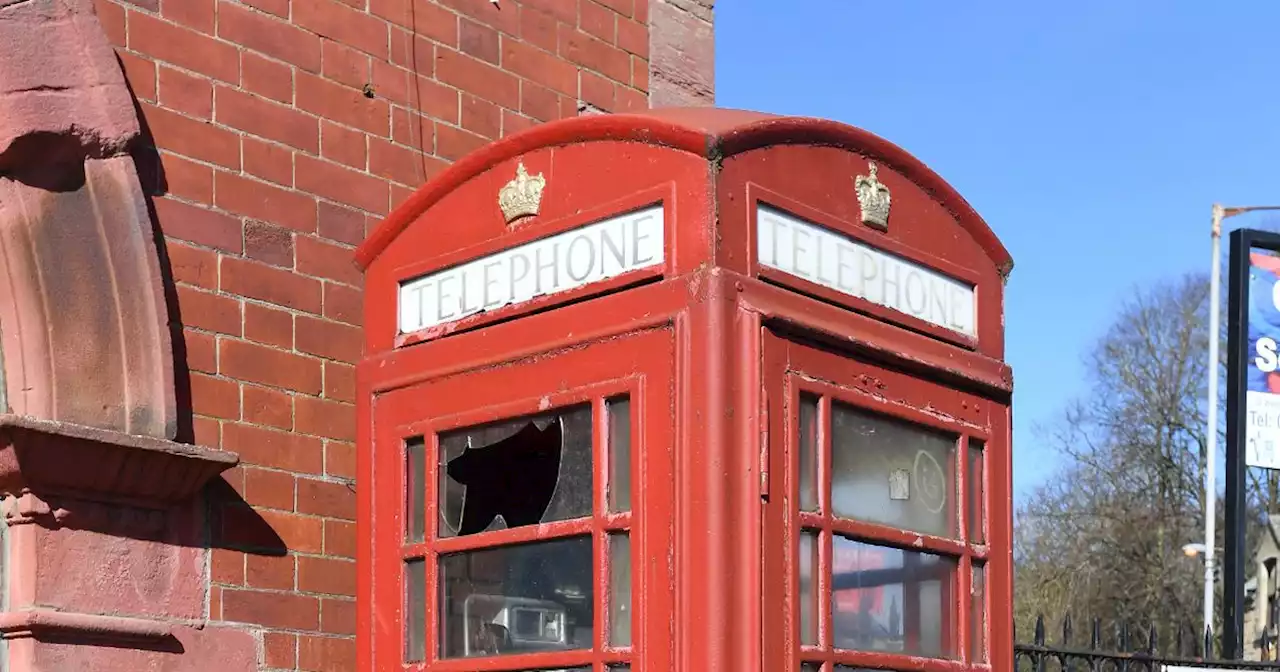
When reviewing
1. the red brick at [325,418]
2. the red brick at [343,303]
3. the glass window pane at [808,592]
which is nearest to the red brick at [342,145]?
the red brick at [343,303]

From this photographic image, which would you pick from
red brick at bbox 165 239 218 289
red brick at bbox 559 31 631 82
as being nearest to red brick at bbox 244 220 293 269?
red brick at bbox 165 239 218 289

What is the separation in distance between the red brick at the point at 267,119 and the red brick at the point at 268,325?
48 centimetres

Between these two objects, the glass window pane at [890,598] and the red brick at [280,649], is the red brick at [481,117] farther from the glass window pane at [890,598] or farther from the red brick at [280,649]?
the glass window pane at [890,598]

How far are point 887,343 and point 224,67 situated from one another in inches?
75.9

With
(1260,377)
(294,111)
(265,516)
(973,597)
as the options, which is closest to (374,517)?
(265,516)

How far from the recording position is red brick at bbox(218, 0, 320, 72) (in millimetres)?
4492

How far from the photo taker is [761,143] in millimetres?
3711

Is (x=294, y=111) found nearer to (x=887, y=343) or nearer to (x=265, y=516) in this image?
(x=265, y=516)

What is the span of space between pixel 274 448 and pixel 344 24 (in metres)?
1.28

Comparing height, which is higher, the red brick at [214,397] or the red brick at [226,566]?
the red brick at [214,397]

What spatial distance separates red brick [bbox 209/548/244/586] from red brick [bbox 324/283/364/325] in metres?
0.74

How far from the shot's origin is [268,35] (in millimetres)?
4594

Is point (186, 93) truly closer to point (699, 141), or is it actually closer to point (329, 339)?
point (329, 339)

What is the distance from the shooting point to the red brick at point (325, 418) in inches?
175
